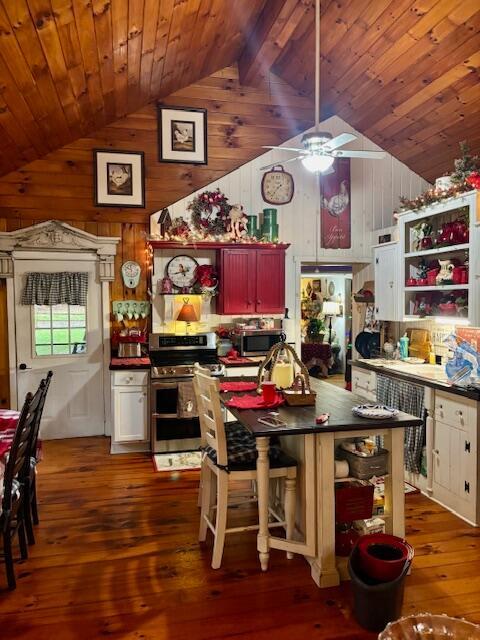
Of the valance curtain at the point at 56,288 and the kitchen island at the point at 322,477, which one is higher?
the valance curtain at the point at 56,288

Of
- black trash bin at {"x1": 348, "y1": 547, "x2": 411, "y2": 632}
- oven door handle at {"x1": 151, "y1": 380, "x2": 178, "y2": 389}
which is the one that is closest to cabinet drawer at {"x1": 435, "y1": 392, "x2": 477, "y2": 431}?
black trash bin at {"x1": 348, "y1": 547, "x2": 411, "y2": 632}

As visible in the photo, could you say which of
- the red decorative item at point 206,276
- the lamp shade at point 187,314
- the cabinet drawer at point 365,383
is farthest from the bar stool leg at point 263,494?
the red decorative item at point 206,276

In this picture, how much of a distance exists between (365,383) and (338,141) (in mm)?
2505

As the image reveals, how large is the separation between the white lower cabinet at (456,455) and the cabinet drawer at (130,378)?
8.92 feet

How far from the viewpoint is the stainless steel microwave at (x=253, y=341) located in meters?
5.42

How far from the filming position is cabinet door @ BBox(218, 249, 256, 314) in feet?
17.6

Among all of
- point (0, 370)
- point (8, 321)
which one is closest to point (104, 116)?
point (8, 321)

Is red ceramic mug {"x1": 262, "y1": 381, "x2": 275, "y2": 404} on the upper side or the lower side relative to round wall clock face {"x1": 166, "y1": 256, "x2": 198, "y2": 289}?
lower

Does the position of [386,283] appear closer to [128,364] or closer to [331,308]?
[128,364]

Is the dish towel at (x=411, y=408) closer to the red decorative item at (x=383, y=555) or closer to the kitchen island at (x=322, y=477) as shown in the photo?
the kitchen island at (x=322, y=477)

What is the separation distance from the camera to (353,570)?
2.40 m

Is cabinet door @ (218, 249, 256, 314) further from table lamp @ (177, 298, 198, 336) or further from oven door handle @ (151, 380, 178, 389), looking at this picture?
oven door handle @ (151, 380, 178, 389)

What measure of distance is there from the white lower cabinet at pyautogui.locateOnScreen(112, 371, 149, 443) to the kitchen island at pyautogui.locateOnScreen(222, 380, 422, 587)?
2327 mm

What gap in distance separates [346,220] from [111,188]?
2793mm
